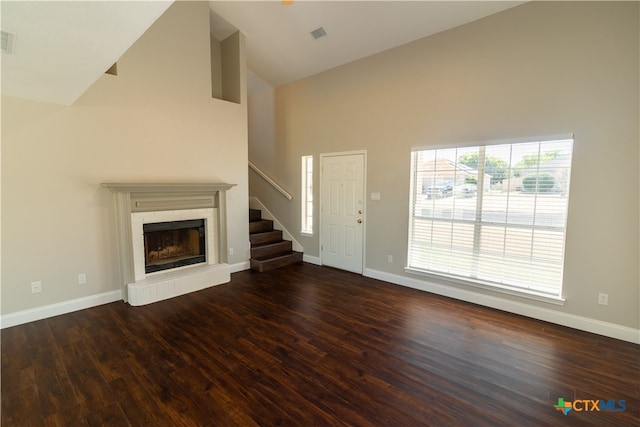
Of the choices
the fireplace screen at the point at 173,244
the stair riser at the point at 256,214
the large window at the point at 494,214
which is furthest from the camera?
the stair riser at the point at 256,214

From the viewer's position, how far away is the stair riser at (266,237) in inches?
215

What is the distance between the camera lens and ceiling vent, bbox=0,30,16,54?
158cm

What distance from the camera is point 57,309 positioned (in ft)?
10.9

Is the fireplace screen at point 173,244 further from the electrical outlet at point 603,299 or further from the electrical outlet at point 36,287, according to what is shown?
the electrical outlet at point 603,299

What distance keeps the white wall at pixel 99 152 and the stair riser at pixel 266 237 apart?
1399mm

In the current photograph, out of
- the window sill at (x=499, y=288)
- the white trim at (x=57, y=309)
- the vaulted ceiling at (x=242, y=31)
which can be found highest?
the vaulted ceiling at (x=242, y=31)

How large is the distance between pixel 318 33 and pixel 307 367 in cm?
442

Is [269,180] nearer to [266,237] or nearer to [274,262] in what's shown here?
[266,237]

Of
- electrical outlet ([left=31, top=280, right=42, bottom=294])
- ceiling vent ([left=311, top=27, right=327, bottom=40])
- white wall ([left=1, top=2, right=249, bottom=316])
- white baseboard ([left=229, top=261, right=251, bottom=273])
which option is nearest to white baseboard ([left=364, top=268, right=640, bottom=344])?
white baseboard ([left=229, top=261, right=251, bottom=273])

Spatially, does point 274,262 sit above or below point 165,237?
below

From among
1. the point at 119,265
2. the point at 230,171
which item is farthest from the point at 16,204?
Result: the point at 230,171

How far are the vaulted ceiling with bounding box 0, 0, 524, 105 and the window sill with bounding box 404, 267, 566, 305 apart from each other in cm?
326

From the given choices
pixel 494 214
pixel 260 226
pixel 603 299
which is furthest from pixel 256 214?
pixel 603 299

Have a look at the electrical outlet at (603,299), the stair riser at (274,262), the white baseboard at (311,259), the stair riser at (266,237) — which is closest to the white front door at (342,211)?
the white baseboard at (311,259)
